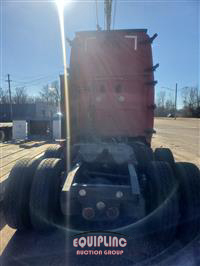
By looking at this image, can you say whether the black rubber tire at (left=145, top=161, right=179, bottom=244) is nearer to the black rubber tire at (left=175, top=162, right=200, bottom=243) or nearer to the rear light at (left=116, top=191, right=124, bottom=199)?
the black rubber tire at (left=175, top=162, right=200, bottom=243)

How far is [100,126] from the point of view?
14.6 feet

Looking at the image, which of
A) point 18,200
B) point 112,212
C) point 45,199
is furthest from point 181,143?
point 18,200

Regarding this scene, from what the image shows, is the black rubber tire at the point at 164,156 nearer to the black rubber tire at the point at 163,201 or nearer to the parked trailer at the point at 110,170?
the parked trailer at the point at 110,170

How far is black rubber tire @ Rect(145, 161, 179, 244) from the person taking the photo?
2.50m

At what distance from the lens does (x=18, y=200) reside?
272cm

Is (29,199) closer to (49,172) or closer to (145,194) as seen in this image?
(49,172)

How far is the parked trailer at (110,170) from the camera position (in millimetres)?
2523

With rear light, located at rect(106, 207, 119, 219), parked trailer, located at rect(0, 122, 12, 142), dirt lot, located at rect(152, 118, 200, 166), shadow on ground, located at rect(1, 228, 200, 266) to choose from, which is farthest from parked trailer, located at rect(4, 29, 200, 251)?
parked trailer, located at rect(0, 122, 12, 142)

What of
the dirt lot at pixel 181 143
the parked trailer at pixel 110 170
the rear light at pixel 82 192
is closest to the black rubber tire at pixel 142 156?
the parked trailer at pixel 110 170

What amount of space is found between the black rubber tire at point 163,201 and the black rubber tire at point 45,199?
125cm

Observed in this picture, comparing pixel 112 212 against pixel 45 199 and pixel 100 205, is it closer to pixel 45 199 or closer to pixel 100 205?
pixel 100 205

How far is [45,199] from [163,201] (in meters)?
1.51

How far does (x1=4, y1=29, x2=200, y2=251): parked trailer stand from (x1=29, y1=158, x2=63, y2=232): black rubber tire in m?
0.01

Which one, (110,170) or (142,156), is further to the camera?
(142,156)
